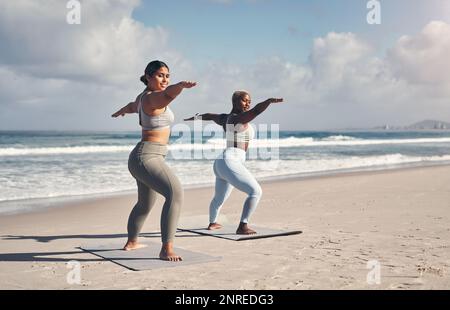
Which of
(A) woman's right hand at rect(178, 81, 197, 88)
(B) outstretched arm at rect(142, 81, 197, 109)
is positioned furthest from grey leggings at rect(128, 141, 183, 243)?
(A) woman's right hand at rect(178, 81, 197, 88)

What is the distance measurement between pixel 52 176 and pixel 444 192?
37.2 ft

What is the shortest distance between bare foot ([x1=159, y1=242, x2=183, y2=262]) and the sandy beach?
0.30m

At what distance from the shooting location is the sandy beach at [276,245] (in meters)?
4.80

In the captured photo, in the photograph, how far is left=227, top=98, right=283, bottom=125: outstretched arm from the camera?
257 inches

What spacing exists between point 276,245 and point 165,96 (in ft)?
8.19

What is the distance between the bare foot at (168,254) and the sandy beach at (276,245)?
302mm

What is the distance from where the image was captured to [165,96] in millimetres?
5215

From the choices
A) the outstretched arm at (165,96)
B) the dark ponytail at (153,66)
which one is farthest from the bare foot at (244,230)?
the dark ponytail at (153,66)

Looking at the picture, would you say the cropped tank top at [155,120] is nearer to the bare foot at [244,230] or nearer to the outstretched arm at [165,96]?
the outstretched arm at [165,96]

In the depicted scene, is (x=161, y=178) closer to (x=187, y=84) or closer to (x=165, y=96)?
(x=165, y=96)

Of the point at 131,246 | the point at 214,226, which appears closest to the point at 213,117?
the point at 214,226

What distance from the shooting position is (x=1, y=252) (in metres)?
6.40

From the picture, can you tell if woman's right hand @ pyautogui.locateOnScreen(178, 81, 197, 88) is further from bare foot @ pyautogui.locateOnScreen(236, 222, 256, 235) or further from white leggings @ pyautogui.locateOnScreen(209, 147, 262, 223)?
bare foot @ pyautogui.locateOnScreen(236, 222, 256, 235)
